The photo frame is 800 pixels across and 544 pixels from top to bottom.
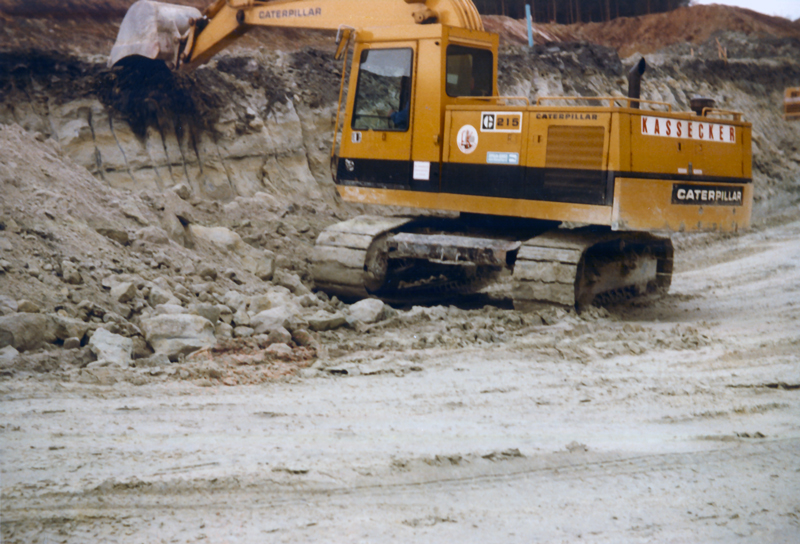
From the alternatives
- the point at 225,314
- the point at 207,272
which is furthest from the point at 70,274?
the point at 207,272

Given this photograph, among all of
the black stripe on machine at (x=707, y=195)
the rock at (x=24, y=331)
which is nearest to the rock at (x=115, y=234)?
the rock at (x=24, y=331)

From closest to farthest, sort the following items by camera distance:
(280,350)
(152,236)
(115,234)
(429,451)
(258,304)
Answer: (429,451) < (280,350) < (258,304) < (115,234) < (152,236)

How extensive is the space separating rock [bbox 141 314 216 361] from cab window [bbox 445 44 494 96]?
3.38 metres

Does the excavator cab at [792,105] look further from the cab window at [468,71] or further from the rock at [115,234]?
the rock at [115,234]

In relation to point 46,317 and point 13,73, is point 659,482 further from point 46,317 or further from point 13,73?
point 13,73

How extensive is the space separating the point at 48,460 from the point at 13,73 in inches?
304

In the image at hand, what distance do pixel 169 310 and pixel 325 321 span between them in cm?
118

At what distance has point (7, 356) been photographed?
427 centimetres

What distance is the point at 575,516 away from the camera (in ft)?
9.40

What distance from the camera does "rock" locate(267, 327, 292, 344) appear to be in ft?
17.2

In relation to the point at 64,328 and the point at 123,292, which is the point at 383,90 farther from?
the point at 64,328

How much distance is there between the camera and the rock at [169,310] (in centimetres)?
530

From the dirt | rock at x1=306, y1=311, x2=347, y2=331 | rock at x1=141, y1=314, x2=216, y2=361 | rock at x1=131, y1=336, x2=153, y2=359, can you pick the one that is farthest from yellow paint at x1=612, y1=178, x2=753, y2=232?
rock at x1=131, y1=336, x2=153, y2=359

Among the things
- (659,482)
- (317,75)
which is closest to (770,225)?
(317,75)
